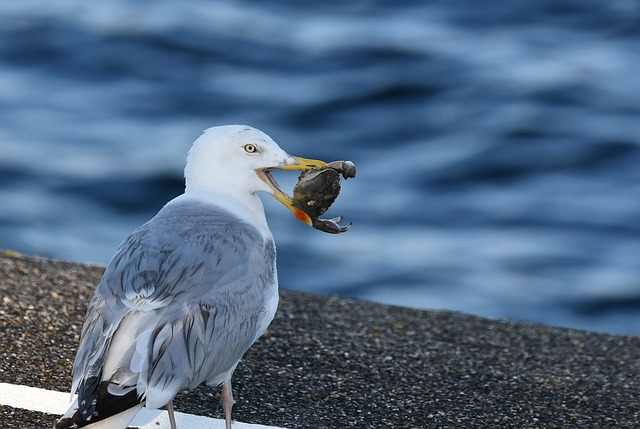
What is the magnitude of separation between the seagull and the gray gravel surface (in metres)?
0.59

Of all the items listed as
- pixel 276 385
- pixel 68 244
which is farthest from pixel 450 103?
pixel 276 385

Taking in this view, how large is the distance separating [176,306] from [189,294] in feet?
0.24

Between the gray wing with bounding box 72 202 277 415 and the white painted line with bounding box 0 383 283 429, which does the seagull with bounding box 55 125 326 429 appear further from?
the white painted line with bounding box 0 383 283 429

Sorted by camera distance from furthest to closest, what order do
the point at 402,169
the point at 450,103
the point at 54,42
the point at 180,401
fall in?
the point at 54,42 < the point at 450,103 < the point at 402,169 < the point at 180,401

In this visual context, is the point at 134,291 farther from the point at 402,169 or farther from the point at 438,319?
the point at 402,169

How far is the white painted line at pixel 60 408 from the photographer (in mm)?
4465

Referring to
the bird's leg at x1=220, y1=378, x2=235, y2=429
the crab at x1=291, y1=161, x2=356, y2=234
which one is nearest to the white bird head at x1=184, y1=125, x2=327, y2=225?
the crab at x1=291, y1=161, x2=356, y2=234

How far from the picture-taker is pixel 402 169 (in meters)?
13.8

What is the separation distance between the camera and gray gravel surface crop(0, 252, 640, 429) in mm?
4758

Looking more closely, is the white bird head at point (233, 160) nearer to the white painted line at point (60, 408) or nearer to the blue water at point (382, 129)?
the white painted line at point (60, 408)

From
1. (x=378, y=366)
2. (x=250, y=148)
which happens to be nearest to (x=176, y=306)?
(x=250, y=148)

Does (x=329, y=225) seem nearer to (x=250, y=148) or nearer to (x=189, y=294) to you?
(x=250, y=148)

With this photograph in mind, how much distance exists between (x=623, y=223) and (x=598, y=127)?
2216 millimetres

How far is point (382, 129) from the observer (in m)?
14.5
